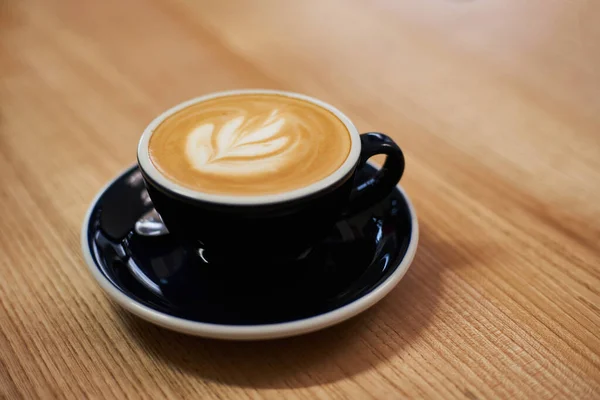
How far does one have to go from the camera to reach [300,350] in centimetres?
41

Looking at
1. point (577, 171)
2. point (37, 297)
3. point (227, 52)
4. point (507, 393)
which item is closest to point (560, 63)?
point (577, 171)

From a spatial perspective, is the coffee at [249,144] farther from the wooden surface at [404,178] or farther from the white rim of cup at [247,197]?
the wooden surface at [404,178]

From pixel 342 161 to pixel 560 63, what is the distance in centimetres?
53

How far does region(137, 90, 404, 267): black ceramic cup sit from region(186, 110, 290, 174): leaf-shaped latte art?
0.03 m

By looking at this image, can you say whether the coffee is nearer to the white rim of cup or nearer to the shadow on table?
the white rim of cup

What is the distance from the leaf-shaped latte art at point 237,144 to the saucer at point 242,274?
0.22 ft

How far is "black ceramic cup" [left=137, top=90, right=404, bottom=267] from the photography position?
0.39m

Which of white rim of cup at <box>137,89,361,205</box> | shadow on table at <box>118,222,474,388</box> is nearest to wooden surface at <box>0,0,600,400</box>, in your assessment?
shadow on table at <box>118,222,474,388</box>

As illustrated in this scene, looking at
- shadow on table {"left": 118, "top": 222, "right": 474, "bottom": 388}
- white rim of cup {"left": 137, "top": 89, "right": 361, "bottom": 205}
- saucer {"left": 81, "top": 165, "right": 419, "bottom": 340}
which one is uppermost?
white rim of cup {"left": 137, "top": 89, "right": 361, "bottom": 205}

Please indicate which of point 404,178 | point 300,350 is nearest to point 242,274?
point 300,350

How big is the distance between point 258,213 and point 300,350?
0.10 m

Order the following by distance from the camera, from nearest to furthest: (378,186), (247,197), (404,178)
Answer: (247,197) → (378,186) → (404,178)

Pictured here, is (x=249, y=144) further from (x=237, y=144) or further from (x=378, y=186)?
(x=378, y=186)

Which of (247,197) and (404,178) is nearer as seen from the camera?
(247,197)
